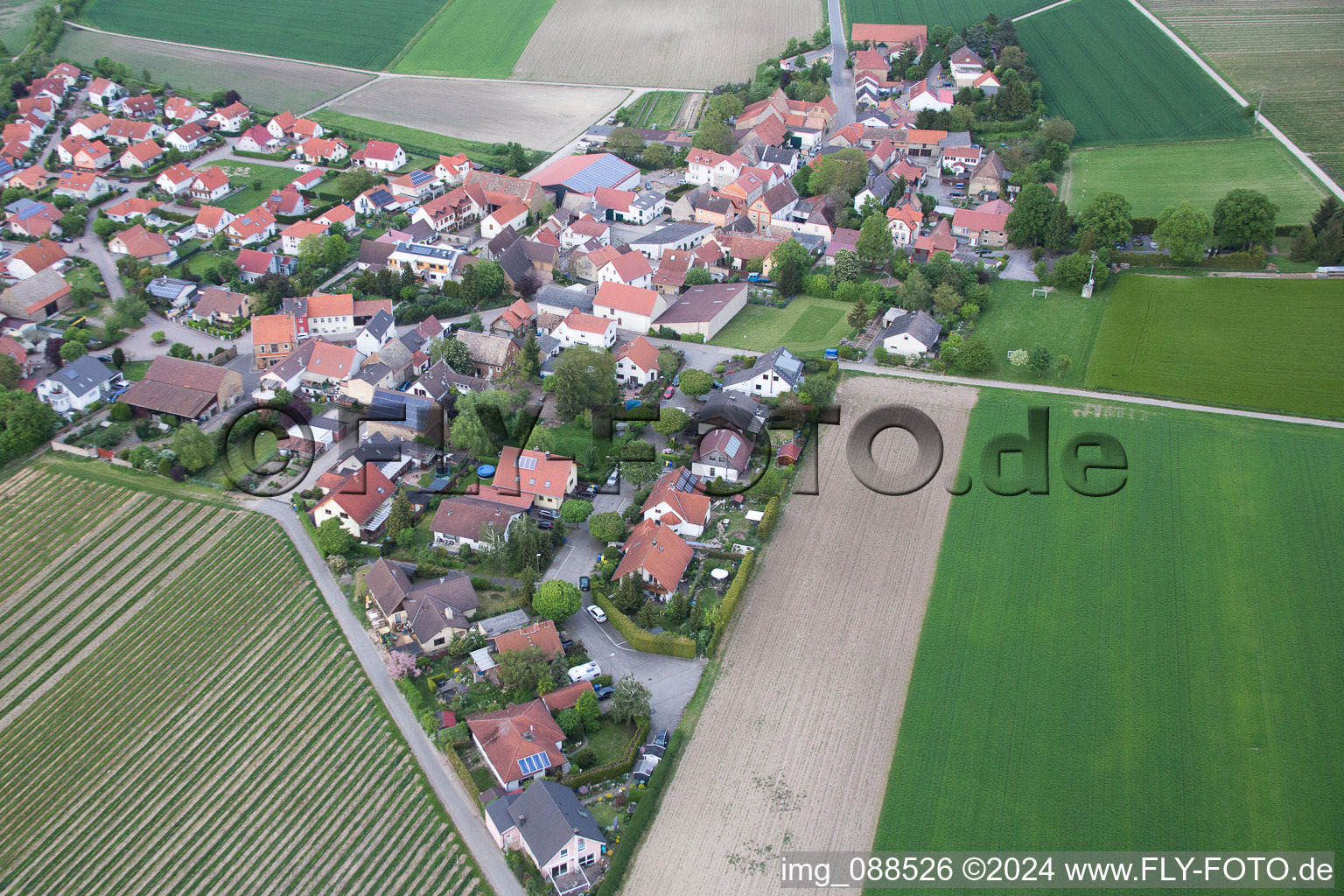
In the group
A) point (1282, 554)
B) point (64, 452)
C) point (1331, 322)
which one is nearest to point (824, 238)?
point (1331, 322)

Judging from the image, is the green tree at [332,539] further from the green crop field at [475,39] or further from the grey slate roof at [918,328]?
the green crop field at [475,39]

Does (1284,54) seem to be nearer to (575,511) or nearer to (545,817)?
(575,511)

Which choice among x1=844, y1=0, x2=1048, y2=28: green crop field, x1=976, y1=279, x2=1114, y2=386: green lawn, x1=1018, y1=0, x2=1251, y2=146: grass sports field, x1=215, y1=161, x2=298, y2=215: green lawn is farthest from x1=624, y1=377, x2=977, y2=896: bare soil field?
x1=844, y1=0, x2=1048, y2=28: green crop field

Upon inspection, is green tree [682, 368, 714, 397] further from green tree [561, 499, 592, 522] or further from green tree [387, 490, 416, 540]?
green tree [387, 490, 416, 540]

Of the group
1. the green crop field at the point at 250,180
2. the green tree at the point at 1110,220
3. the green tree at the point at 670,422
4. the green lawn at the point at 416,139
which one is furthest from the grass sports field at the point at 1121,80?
the green crop field at the point at 250,180

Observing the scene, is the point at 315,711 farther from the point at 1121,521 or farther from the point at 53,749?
the point at 1121,521

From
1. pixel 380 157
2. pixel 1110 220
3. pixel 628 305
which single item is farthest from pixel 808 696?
pixel 380 157
